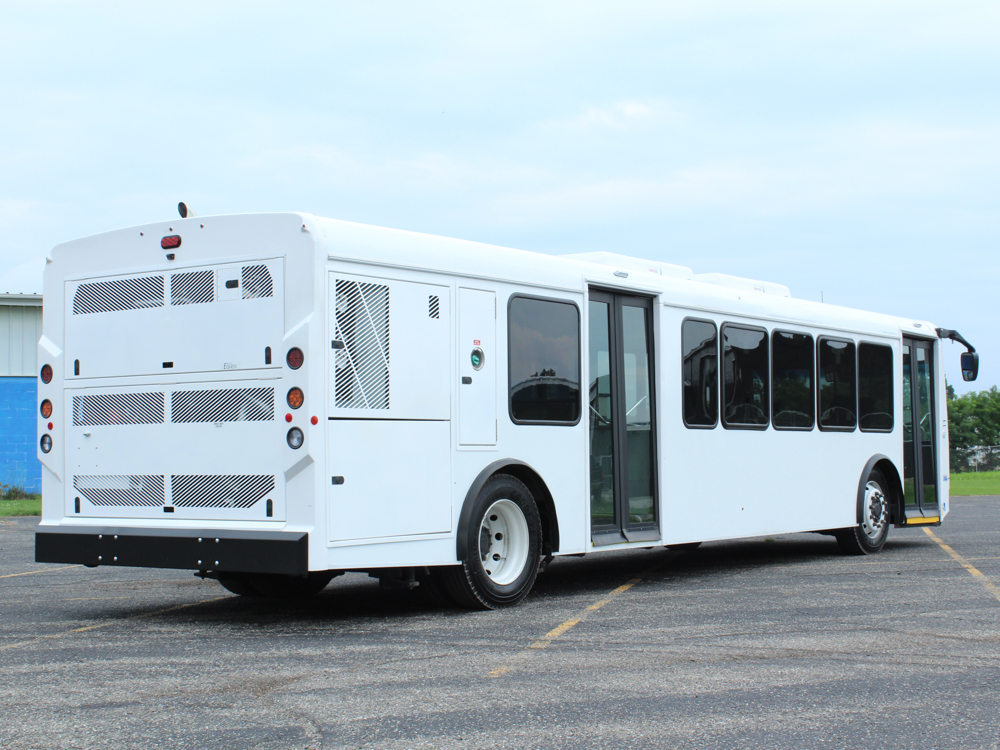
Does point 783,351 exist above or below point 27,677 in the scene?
above

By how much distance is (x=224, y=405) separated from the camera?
25.7 feet

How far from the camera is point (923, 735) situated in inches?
194

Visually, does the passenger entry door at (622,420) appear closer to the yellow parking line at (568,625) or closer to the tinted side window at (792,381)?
the yellow parking line at (568,625)

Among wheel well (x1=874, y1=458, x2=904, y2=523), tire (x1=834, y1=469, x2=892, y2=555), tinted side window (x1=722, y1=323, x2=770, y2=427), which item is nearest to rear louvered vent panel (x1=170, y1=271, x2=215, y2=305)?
tinted side window (x1=722, y1=323, x2=770, y2=427)

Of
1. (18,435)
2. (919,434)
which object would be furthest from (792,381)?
(18,435)

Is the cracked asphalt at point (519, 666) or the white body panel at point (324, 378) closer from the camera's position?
the cracked asphalt at point (519, 666)

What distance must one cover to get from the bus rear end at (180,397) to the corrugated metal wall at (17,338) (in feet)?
64.9

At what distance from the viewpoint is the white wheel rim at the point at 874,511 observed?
1350 cm

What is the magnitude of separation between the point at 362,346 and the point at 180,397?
1409 mm

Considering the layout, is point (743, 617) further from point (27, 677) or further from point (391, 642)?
point (27, 677)

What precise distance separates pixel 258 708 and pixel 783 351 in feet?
26.8

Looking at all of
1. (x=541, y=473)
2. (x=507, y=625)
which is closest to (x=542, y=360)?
(x=541, y=473)

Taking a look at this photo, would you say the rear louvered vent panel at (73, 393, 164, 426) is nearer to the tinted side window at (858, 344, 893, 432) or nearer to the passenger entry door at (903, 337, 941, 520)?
the tinted side window at (858, 344, 893, 432)

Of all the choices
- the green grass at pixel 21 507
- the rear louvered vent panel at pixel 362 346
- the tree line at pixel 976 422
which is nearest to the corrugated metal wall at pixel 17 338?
the green grass at pixel 21 507
